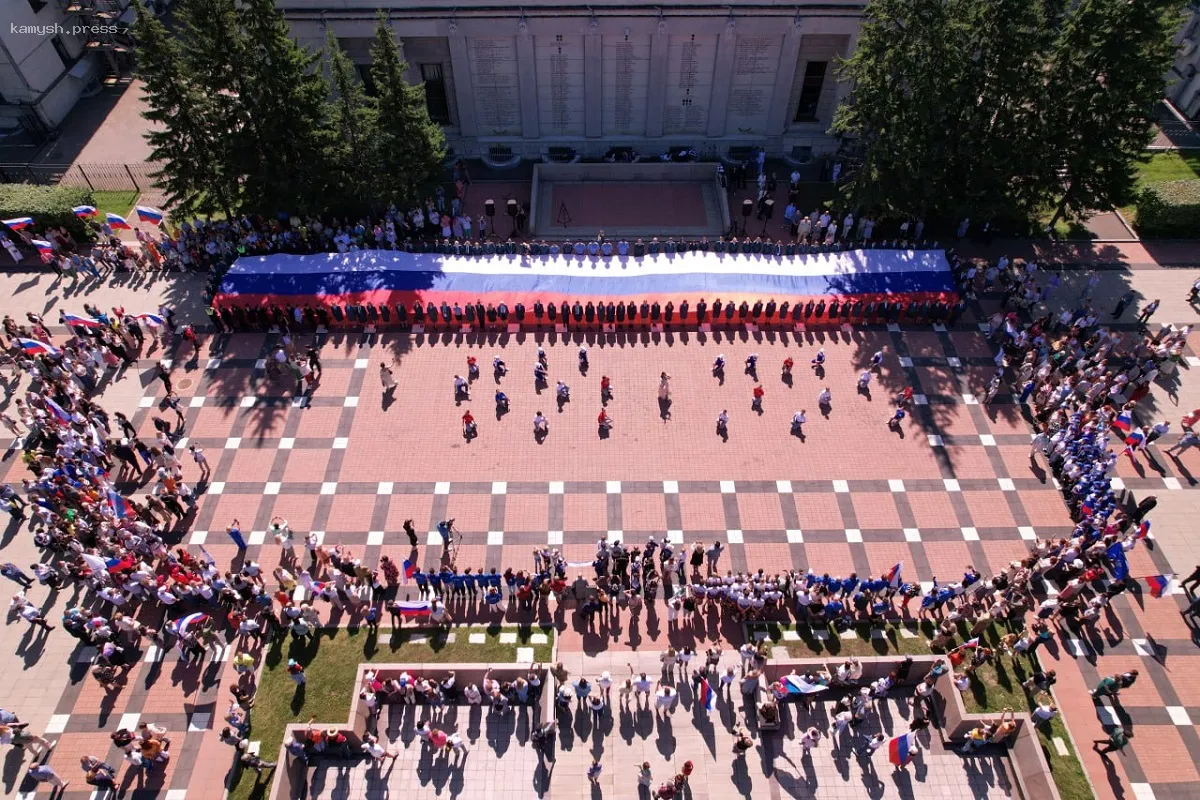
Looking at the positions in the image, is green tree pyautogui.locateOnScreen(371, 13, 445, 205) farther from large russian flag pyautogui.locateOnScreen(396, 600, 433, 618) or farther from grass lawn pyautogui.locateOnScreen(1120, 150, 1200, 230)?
grass lawn pyautogui.locateOnScreen(1120, 150, 1200, 230)

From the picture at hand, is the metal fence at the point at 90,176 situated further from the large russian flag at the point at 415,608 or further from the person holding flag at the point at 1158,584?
the person holding flag at the point at 1158,584

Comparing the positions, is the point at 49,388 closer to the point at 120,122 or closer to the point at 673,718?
the point at 120,122

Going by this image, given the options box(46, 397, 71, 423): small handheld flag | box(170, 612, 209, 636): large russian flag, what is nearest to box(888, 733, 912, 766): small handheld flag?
box(170, 612, 209, 636): large russian flag

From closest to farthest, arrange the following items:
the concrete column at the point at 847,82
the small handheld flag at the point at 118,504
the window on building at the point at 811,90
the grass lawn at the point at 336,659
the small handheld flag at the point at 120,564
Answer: the grass lawn at the point at 336,659 → the small handheld flag at the point at 120,564 → the small handheld flag at the point at 118,504 → the concrete column at the point at 847,82 → the window on building at the point at 811,90

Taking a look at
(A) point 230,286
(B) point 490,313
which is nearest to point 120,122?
(A) point 230,286

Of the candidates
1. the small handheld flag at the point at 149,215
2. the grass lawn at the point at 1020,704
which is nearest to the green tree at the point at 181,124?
the small handheld flag at the point at 149,215

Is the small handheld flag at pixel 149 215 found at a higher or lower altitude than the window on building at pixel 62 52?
lower
